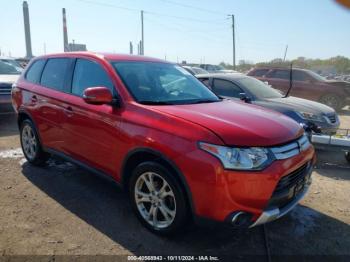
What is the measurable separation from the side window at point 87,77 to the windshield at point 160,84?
0.18 meters

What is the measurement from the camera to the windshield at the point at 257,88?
755cm

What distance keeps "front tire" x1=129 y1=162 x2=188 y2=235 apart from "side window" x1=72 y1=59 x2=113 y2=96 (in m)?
1.06

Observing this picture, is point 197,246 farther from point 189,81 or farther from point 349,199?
point 349,199

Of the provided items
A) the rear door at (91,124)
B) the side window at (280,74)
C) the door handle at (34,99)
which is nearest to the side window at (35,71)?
the door handle at (34,99)

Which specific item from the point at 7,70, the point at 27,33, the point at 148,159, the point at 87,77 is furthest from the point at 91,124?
the point at 27,33

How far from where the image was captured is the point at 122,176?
11.7 ft

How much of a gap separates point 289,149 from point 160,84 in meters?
1.67

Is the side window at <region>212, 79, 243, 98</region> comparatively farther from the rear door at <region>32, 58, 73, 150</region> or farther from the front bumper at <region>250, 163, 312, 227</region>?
the front bumper at <region>250, 163, 312, 227</region>

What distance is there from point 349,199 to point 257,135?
2359 millimetres

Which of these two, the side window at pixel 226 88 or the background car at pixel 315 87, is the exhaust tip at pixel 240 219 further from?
→ the background car at pixel 315 87

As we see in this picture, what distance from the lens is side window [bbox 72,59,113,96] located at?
3.87 meters

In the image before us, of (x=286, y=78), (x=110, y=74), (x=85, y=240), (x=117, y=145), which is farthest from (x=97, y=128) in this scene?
(x=286, y=78)

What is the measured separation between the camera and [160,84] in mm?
A: 3998

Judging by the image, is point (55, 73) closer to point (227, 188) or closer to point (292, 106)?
point (227, 188)
